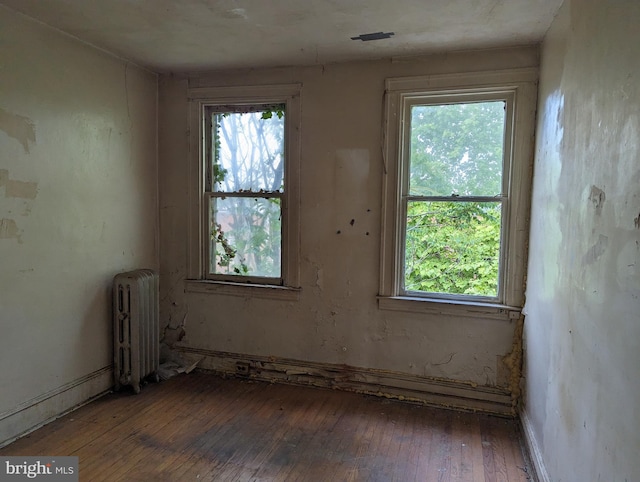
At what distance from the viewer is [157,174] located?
3.57m

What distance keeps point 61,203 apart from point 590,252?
298 cm

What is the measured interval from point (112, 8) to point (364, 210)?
2.02 m

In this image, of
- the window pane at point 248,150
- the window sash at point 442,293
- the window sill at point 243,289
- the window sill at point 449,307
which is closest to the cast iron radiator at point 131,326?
the window sill at point 243,289

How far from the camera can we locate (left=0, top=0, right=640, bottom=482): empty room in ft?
7.29

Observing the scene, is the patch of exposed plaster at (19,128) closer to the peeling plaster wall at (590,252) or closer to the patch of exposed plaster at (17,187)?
the patch of exposed plaster at (17,187)

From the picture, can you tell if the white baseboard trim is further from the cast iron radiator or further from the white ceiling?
the cast iron radiator

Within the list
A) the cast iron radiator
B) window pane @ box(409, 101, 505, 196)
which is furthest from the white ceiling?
the cast iron radiator

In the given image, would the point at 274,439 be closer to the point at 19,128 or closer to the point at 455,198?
the point at 455,198

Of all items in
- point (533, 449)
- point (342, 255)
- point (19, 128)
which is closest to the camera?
point (533, 449)

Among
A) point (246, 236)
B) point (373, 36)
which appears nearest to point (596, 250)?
point (373, 36)

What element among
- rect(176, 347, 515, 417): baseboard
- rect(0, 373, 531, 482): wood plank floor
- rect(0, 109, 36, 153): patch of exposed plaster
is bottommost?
rect(0, 373, 531, 482): wood plank floor

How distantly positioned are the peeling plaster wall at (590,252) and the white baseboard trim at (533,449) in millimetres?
39

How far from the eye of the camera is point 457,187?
9.62ft

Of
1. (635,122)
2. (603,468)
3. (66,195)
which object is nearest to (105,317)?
(66,195)
